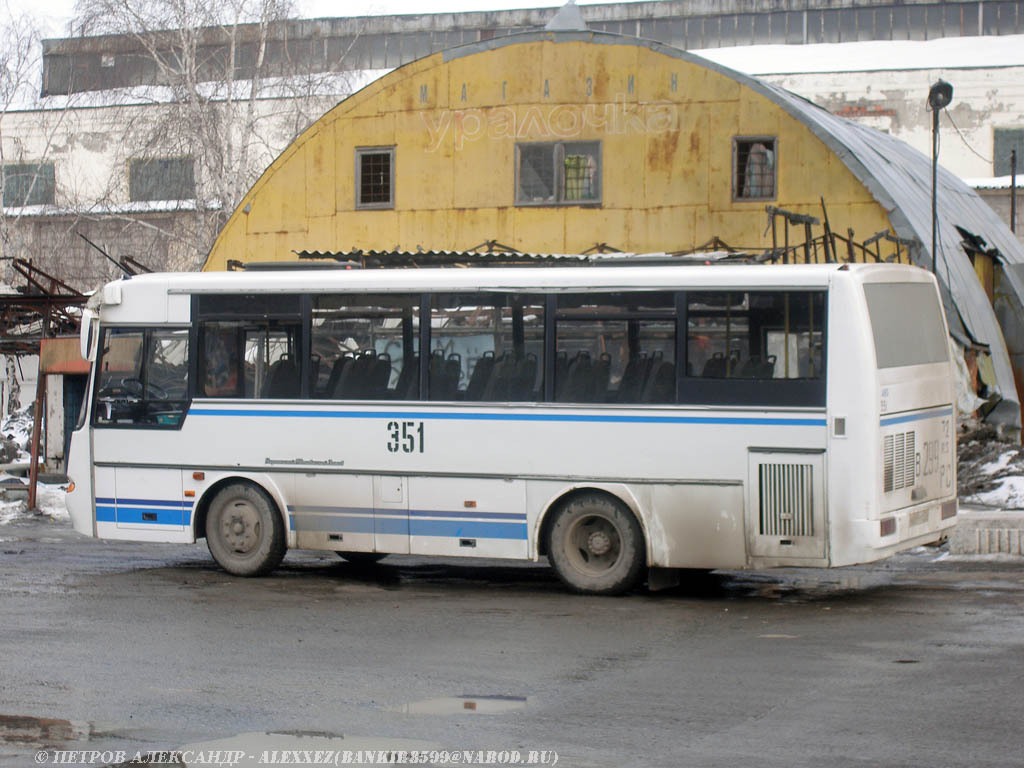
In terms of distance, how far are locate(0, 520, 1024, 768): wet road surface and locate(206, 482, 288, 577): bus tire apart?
188 millimetres

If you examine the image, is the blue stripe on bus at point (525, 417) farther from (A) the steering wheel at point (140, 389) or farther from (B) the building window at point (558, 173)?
(B) the building window at point (558, 173)

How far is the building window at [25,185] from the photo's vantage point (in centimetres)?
4962

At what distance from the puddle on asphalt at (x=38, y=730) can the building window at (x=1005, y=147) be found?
4537 centimetres

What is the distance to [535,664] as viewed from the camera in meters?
9.98

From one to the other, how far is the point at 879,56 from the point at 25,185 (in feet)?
105

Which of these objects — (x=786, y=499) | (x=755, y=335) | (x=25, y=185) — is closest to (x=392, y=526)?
(x=786, y=499)

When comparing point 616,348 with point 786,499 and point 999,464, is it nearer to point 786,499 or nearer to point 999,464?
point 786,499

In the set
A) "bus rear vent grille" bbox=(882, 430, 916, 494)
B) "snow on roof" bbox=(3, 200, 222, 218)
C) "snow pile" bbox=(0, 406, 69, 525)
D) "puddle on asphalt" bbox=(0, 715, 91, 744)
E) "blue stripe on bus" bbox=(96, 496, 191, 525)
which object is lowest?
"puddle on asphalt" bbox=(0, 715, 91, 744)

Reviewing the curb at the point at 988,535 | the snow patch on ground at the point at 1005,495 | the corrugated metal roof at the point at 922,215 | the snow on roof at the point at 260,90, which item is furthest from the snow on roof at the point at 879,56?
the curb at the point at 988,535

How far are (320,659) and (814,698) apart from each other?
344 cm

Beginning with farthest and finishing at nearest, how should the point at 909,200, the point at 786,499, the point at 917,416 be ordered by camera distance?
the point at 909,200, the point at 917,416, the point at 786,499

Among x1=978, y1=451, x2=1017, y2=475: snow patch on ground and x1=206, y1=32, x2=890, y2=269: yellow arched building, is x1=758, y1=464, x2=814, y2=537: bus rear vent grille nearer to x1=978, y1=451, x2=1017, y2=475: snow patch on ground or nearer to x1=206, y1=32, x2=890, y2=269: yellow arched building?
x1=978, y1=451, x2=1017, y2=475: snow patch on ground

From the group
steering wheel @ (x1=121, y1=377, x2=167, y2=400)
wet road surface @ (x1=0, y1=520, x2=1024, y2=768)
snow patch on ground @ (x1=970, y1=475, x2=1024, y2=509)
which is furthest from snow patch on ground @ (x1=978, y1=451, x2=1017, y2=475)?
steering wheel @ (x1=121, y1=377, x2=167, y2=400)

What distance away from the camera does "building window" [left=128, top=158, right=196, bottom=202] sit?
132 ft
